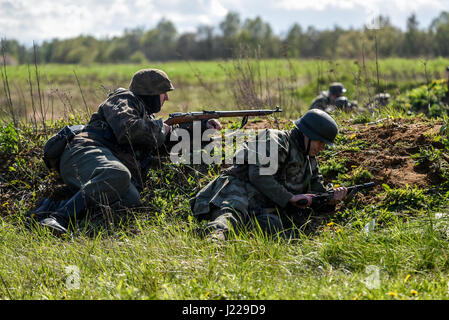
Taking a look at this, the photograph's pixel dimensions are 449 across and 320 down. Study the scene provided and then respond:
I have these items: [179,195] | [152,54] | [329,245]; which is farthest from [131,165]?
[152,54]

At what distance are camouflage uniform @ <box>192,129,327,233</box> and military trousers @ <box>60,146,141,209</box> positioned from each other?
2.61ft

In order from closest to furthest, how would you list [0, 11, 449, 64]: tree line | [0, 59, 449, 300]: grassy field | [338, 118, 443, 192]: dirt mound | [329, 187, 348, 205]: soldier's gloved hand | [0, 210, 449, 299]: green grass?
[0, 210, 449, 299]: green grass
[0, 59, 449, 300]: grassy field
[329, 187, 348, 205]: soldier's gloved hand
[338, 118, 443, 192]: dirt mound
[0, 11, 449, 64]: tree line

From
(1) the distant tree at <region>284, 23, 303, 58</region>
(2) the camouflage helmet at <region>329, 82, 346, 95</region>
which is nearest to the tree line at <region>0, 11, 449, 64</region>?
(1) the distant tree at <region>284, 23, 303, 58</region>

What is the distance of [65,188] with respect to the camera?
6.12 m

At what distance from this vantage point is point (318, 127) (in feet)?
16.3

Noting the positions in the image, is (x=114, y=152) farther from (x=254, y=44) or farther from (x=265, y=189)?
(x=254, y=44)

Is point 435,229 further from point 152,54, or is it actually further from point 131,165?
point 152,54

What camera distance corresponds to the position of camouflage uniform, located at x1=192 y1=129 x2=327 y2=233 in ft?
16.1

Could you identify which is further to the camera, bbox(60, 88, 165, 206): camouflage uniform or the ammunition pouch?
the ammunition pouch

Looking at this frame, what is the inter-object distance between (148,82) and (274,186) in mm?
2069

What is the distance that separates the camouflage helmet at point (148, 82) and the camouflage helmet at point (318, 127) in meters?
1.84

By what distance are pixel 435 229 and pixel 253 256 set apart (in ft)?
5.25

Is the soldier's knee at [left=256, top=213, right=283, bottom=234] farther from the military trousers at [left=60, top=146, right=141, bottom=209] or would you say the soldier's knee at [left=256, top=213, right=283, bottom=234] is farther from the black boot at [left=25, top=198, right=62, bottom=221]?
the black boot at [left=25, top=198, right=62, bottom=221]

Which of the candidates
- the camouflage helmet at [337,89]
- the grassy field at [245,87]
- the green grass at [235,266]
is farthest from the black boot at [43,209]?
the camouflage helmet at [337,89]
